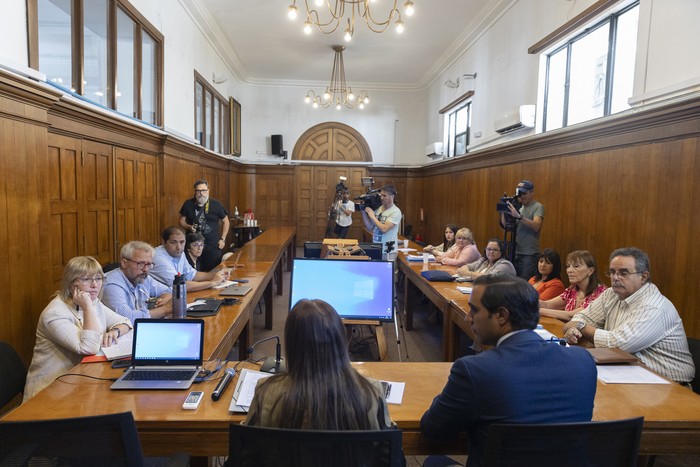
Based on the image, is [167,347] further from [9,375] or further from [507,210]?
[507,210]

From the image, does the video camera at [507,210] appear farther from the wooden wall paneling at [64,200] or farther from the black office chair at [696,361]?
the wooden wall paneling at [64,200]

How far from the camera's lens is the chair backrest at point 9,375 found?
73.9 inches

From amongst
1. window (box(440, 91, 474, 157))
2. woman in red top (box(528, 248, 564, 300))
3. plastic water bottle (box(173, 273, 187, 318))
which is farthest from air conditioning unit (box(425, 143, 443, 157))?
plastic water bottle (box(173, 273, 187, 318))

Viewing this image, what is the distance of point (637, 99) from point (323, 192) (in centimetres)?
764

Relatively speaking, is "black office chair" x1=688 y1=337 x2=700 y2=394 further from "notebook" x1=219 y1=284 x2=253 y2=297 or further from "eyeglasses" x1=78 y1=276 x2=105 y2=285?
"eyeglasses" x1=78 y1=276 x2=105 y2=285

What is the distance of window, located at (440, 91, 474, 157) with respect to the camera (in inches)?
296

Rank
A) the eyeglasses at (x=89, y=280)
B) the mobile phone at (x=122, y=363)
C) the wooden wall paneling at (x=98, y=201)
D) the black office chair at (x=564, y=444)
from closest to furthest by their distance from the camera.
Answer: the black office chair at (x=564, y=444), the mobile phone at (x=122, y=363), the eyeglasses at (x=89, y=280), the wooden wall paneling at (x=98, y=201)

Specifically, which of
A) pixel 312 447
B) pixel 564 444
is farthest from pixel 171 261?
pixel 564 444

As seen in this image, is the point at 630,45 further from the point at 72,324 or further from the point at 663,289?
the point at 72,324

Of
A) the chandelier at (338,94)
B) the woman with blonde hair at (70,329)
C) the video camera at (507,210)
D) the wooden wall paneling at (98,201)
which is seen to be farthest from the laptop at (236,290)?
the chandelier at (338,94)

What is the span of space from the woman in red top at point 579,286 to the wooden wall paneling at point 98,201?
355cm

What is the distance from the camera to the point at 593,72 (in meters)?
4.29

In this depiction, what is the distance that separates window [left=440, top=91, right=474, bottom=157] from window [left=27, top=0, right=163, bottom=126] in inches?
188

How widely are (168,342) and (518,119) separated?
4.64 m
